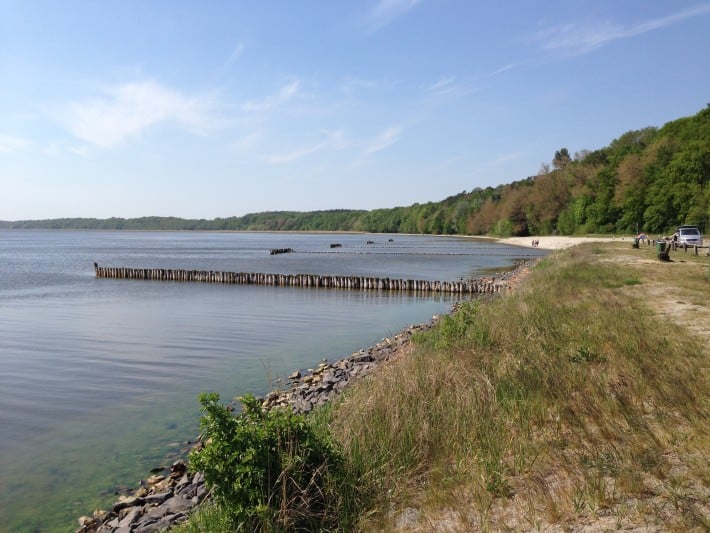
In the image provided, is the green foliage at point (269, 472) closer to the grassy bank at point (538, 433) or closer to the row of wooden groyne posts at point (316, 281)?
the grassy bank at point (538, 433)

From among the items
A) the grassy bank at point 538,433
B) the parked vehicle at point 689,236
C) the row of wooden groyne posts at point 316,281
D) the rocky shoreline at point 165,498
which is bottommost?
the row of wooden groyne posts at point 316,281

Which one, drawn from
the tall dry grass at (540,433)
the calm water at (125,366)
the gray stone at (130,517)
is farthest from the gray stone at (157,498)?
the tall dry grass at (540,433)

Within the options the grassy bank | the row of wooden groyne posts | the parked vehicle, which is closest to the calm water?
the row of wooden groyne posts

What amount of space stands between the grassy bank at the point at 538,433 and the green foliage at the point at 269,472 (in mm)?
393

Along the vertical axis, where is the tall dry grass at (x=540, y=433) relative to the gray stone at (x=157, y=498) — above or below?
above

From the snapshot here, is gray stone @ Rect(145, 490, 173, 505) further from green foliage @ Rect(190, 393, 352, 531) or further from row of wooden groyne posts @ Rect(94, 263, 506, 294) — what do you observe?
row of wooden groyne posts @ Rect(94, 263, 506, 294)

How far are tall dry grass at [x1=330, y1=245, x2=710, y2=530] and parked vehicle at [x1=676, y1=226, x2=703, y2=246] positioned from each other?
38.5m

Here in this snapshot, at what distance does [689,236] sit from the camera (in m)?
44.0

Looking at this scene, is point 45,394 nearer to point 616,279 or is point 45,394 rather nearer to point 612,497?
point 612,497

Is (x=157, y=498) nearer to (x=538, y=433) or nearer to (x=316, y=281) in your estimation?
(x=538, y=433)

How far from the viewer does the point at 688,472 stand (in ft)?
16.9

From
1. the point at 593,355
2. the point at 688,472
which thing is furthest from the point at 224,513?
the point at 593,355

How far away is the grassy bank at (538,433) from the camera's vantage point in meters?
4.89

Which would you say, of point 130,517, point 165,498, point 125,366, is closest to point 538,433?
point 165,498
